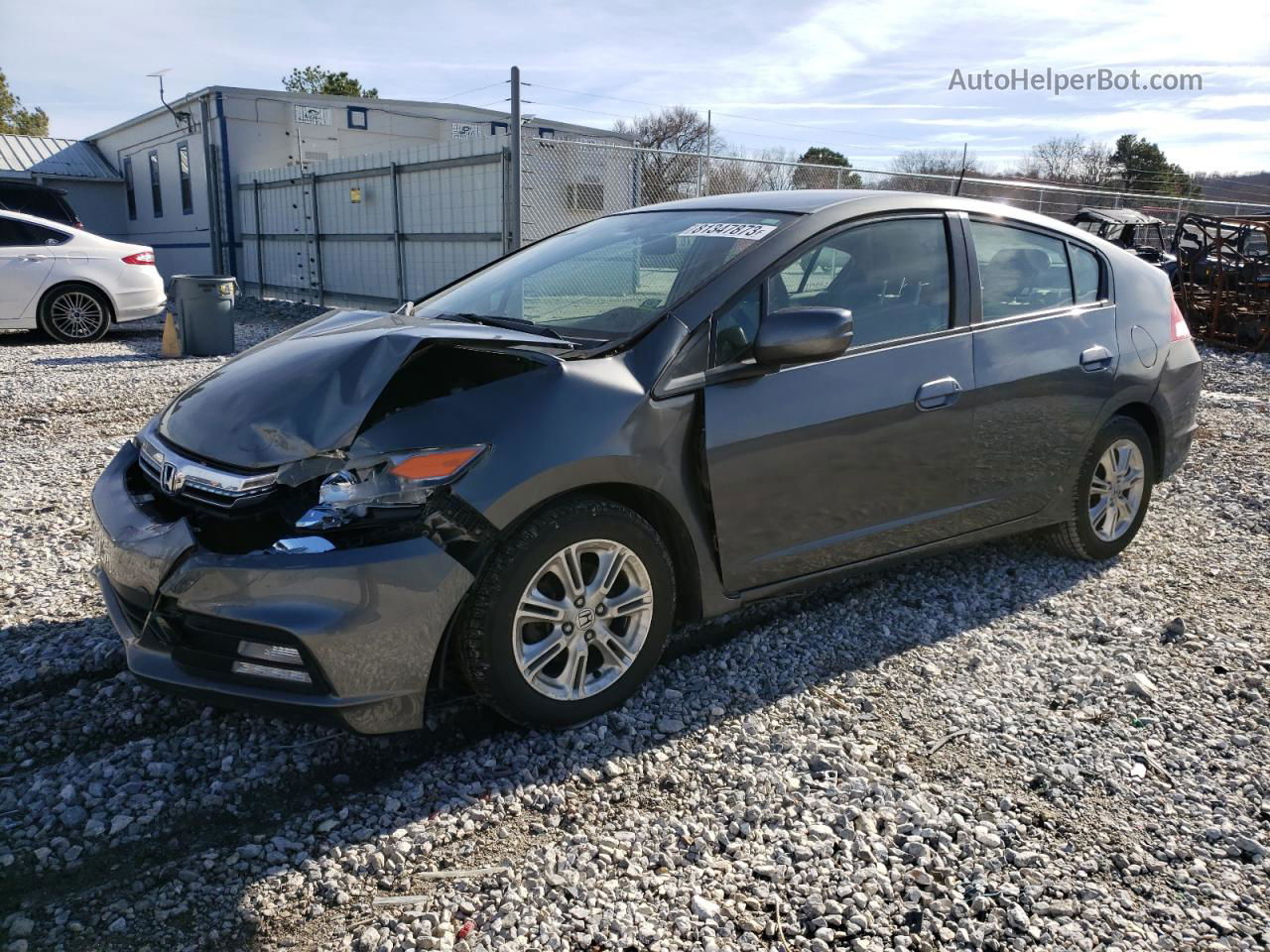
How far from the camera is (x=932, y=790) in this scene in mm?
2859

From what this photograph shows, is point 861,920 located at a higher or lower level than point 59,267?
lower

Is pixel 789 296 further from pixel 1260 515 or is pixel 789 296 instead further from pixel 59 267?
pixel 59 267

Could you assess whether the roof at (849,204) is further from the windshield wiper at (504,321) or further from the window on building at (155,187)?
the window on building at (155,187)

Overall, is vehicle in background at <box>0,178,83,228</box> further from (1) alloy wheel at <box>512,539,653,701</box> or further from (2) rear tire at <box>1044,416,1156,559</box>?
(2) rear tire at <box>1044,416,1156,559</box>

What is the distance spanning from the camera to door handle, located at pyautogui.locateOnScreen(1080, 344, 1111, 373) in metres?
4.32

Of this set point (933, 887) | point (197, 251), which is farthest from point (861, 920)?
point (197, 251)

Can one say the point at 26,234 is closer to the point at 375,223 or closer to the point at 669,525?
the point at 375,223

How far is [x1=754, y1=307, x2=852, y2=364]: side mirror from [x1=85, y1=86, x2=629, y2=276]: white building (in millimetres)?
16395

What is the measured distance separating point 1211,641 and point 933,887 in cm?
221

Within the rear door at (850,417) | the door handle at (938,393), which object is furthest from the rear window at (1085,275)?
the door handle at (938,393)

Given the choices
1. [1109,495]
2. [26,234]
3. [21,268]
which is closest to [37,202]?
[26,234]

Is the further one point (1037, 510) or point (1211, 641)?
point (1037, 510)

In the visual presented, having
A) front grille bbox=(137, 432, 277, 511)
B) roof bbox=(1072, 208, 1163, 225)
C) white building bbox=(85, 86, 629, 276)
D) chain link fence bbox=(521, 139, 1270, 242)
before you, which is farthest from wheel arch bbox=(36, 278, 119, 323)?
roof bbox=(1072, 208, 1163, 225)

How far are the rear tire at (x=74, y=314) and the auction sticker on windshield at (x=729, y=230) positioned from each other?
11.3 meters
